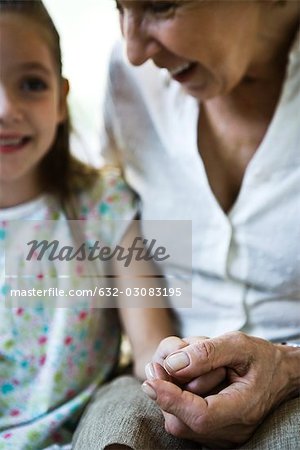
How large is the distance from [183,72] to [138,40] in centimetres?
9

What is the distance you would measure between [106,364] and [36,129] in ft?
1.34

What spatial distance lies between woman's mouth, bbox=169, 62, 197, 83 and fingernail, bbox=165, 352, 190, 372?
438 millimetres

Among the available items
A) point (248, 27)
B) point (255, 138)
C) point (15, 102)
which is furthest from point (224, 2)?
point (15, 102)

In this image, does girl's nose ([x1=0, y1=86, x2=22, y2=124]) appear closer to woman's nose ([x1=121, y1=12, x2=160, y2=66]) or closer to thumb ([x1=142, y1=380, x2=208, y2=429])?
woman's nose ([x1=121, y1=12, x2=160, y2=66])

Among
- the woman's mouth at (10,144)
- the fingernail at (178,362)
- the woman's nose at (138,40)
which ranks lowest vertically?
the fingernail at (178,362)

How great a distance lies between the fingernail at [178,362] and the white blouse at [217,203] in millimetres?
261

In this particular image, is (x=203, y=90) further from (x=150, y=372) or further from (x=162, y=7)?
(x=150, y=372)

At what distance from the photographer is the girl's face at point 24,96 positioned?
3.35ft

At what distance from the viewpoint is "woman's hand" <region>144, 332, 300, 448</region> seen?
0.77m

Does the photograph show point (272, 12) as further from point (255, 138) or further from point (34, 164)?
point (34, 164)

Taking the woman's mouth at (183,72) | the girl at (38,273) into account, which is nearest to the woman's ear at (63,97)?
the girl at (38,273)

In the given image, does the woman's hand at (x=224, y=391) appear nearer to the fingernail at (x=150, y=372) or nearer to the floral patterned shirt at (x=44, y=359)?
the fingernail at (x=150, y=372)

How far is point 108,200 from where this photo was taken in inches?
45.7

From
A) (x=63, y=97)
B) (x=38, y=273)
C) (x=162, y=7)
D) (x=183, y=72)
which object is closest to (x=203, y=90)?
(x=183, y=72)
